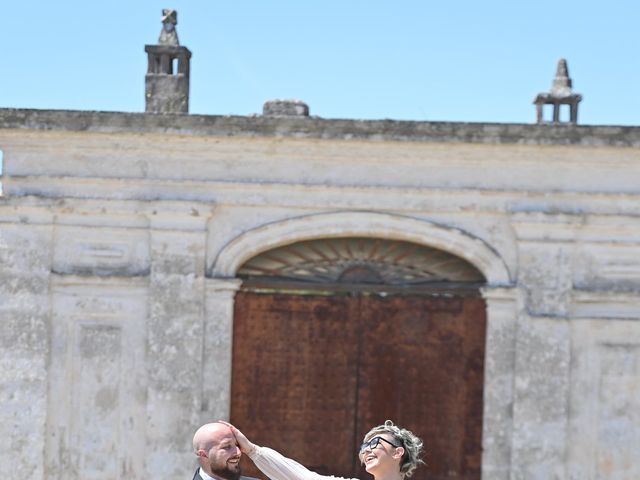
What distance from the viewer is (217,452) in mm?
4359

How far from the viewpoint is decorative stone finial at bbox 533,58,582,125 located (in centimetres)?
1022

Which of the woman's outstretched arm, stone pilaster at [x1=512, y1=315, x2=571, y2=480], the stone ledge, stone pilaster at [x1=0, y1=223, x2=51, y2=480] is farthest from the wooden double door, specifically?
the woman's outstretched arm

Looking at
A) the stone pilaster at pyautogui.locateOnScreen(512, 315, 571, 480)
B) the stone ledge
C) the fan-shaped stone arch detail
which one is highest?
the stone ledge

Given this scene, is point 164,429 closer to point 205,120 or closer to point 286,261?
point 286,261

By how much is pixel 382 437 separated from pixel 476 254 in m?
5.17

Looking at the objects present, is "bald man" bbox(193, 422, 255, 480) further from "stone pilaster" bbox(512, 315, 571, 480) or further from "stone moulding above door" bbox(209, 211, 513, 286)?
"stone pilaster" bbox(512, 315, 571, 480)

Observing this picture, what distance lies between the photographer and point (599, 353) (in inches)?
Answer: 373

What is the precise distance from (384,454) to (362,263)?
5471 millimetres

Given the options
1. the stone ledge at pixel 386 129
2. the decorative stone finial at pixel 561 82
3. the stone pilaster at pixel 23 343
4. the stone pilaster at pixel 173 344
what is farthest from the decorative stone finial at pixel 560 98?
the stone pilaster at pixel 23 343

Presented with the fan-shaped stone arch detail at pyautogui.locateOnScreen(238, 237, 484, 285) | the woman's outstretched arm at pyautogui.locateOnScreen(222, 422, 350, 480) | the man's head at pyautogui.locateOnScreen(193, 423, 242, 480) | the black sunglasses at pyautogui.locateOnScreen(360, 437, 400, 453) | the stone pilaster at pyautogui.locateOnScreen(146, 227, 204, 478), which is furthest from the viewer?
the fan-shaped stone arch detail at pyautogui.locateOnScreen(238, 237, 484, 285)

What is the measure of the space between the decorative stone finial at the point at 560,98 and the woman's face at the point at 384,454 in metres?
6.35

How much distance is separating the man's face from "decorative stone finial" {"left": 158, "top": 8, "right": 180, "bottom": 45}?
20.7ft

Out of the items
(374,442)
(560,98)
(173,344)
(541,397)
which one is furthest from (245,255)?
(374,442)

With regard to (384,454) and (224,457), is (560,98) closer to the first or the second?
(384,454)
